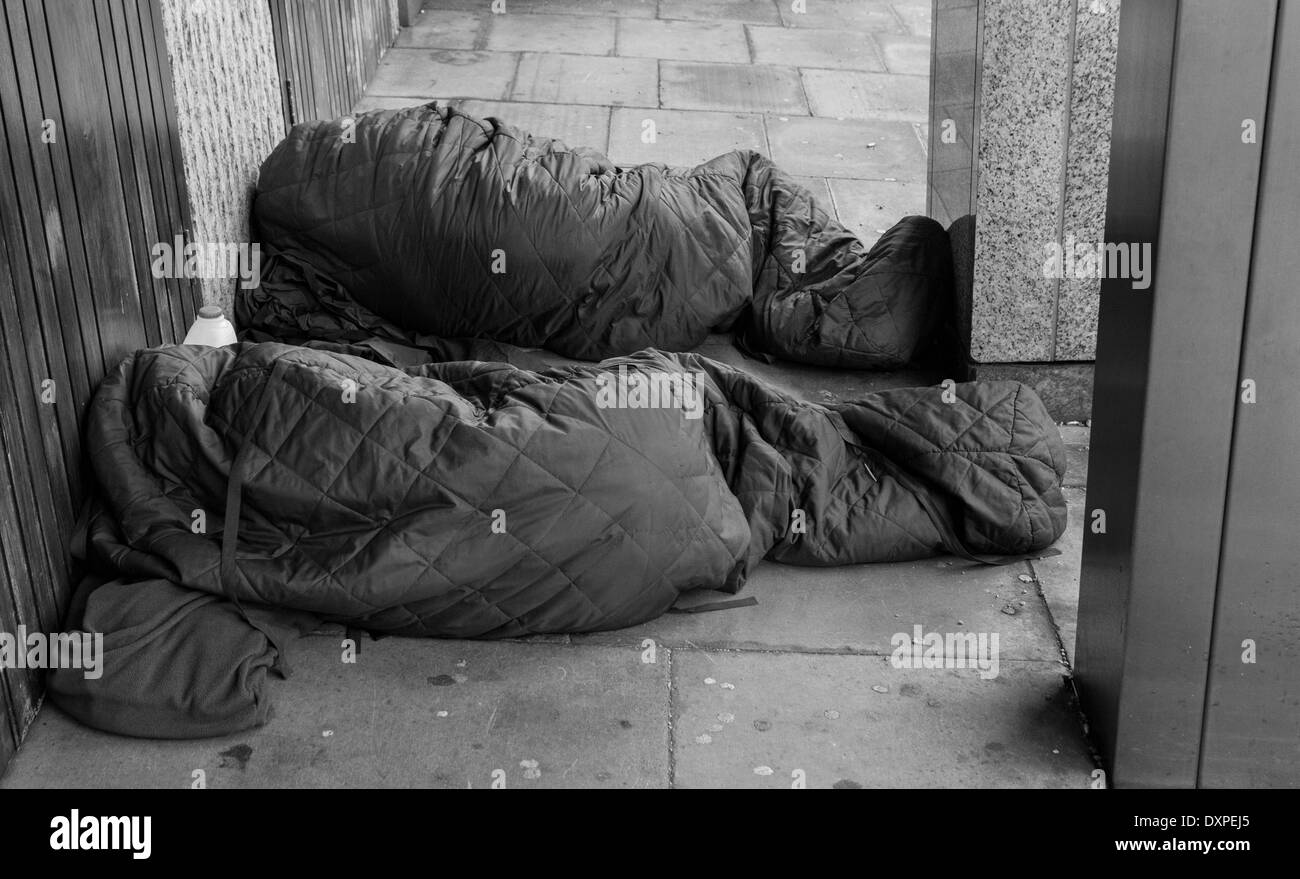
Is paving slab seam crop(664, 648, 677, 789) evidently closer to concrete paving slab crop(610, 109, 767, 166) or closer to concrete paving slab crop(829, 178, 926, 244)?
concrete paving slab crop(829, 178, 926, 244)

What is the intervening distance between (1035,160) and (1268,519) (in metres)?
1.91

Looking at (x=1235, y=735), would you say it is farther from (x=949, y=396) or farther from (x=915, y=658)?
(x=949, y=396)

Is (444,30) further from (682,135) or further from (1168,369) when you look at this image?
(1168,369)

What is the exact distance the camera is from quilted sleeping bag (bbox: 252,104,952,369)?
4691mm

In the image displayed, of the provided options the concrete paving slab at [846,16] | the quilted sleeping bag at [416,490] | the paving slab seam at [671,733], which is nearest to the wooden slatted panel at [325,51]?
the quilted sleeping bag at [416,490]

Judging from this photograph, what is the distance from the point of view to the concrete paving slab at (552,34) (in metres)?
8.46

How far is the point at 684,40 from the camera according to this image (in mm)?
8734

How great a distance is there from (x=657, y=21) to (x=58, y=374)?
259 inches

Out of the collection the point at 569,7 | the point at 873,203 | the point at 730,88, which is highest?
the point at 569,7

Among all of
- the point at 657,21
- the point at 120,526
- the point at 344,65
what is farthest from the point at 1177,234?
the point at 657,21

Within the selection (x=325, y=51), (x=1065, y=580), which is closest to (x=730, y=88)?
(x=325, y=51)

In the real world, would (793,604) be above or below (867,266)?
below

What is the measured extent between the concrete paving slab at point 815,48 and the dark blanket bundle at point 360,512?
5301 mm

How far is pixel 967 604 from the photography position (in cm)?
365
